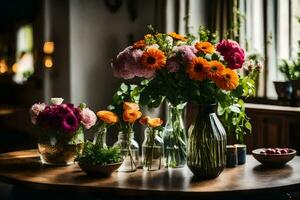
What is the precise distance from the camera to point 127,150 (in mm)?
2477

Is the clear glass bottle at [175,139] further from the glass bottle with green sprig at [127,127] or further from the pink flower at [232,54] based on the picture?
the pink flower at [232,54]

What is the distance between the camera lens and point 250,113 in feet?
15.2

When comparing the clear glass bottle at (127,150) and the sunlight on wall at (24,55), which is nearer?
the clear glass bottle at (127,150)

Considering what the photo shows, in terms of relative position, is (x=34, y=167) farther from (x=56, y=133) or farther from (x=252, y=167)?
(x=252, y=167)

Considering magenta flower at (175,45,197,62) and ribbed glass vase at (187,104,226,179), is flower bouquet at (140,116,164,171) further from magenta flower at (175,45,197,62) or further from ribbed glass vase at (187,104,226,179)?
magenta flower at (175,45,197,62)

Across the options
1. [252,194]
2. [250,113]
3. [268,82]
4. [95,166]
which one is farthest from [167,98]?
[268,82]

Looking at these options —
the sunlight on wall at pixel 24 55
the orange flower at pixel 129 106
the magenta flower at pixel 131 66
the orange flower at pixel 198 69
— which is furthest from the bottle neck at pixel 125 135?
the sunlight on wall at pixel 24 55

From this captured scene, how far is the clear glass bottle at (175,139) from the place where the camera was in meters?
2.44

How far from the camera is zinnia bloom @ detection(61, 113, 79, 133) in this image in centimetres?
247

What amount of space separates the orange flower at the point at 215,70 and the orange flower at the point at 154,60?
7.6 inches

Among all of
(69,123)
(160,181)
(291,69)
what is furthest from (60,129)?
(291,69)

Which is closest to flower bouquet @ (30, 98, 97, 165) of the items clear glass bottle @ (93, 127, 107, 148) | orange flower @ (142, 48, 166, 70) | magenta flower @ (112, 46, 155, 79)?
clear glass bottle @ (93, 127, 107, 148)

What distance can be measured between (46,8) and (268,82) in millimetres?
2863

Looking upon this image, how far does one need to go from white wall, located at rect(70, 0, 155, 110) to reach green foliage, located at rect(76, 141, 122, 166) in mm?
4026
